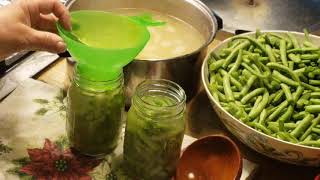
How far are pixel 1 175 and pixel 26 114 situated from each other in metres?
0.15

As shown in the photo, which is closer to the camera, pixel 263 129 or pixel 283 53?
pixel 263 129

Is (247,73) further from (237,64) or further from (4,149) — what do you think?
(4,149)

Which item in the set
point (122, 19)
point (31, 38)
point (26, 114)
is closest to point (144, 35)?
point (122, 19)

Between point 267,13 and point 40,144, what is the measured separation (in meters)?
0.84

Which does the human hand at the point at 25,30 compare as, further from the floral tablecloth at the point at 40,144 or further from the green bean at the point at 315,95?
the green bean at the point at 315,95

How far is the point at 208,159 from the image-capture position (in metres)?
0.72

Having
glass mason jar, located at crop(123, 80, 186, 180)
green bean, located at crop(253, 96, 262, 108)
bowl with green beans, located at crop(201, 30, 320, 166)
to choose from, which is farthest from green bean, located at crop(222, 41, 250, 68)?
glass mason jar, located at crop(123, 80, 186, 180)

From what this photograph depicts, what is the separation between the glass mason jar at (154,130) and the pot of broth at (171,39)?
11 centimetres

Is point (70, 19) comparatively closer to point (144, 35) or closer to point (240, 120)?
point (144, 35)

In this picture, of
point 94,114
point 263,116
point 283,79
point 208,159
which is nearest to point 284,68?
point 283,79

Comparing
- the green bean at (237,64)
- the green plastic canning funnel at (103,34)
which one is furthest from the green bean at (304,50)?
the green plastic canning funnel at (103,34)

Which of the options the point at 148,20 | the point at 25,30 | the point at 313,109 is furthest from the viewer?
the point at 148,20

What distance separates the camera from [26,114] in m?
0.81

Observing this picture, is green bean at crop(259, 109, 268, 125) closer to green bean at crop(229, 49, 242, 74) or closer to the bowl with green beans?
the bowl with green beans
